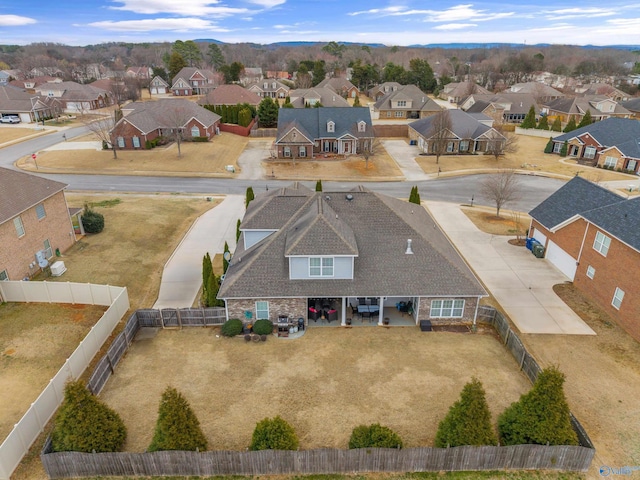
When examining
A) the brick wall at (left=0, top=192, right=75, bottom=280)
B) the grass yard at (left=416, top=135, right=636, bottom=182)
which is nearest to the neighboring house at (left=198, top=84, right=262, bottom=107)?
the grass yard at (left=416, top=135, right=636, bottom=182)

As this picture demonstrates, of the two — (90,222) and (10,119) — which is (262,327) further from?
(10,119)

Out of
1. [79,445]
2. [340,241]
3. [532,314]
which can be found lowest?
[532,314]

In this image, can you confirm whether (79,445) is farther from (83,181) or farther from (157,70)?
(157,70)

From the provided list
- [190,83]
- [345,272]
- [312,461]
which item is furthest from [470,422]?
[190,83]

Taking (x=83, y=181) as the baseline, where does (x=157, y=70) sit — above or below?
above

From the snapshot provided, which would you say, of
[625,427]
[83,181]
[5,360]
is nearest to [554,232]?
[625,427]

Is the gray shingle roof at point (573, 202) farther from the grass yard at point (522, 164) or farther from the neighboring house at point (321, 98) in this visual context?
the neighboring house at point (321, 98)

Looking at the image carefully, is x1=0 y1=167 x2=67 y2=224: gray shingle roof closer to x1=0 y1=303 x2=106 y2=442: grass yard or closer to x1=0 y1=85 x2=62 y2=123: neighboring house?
x1=0 y1=303 x2=106 y2=442: grass yard
